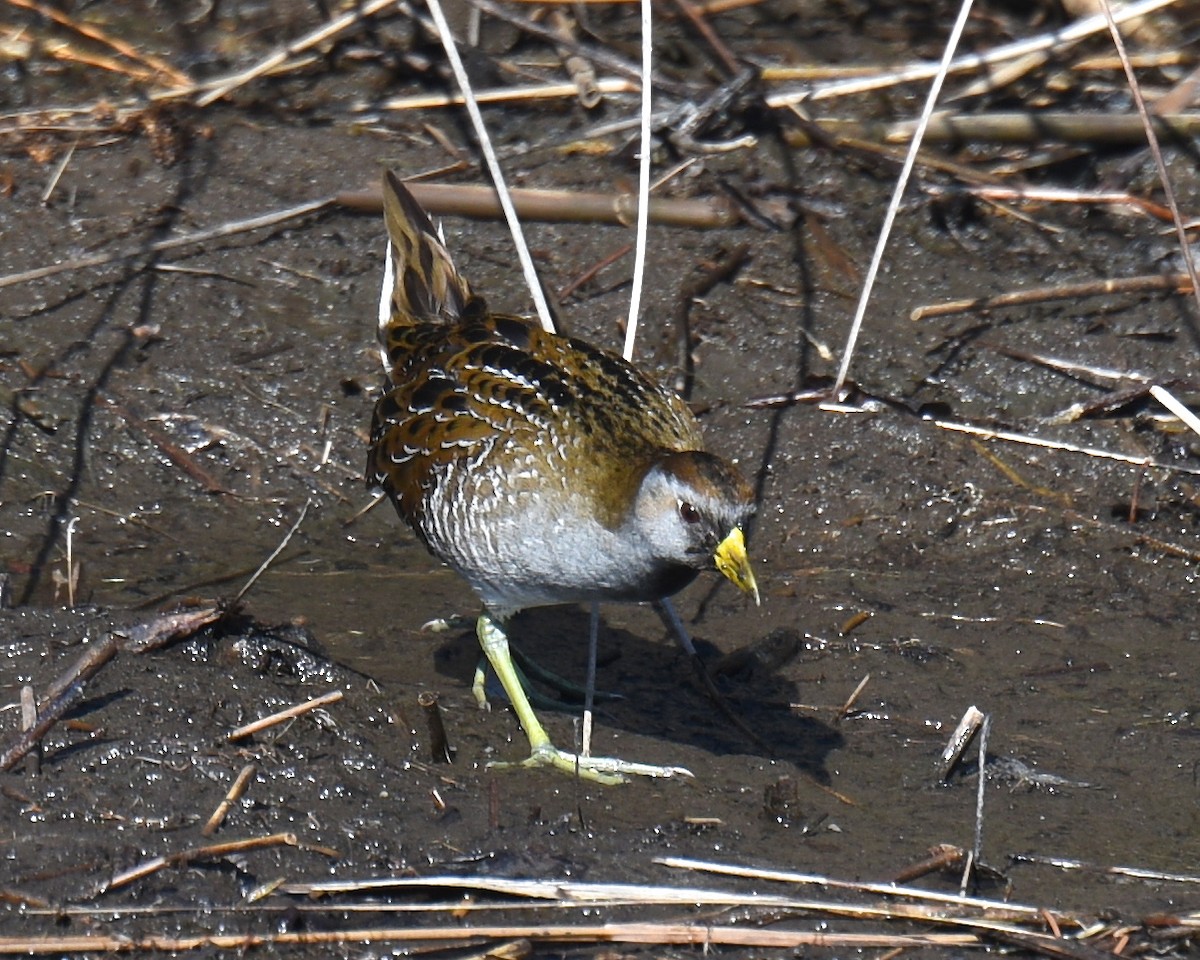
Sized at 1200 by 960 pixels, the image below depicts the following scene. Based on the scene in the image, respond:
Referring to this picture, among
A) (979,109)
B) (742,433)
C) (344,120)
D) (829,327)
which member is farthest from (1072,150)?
(344,120)

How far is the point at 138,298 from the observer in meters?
6.76

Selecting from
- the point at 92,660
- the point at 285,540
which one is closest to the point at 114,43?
the point at 285,540

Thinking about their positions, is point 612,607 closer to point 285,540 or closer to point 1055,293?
point 285,540

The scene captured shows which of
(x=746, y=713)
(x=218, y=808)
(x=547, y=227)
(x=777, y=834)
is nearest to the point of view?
(x=218, y=808)

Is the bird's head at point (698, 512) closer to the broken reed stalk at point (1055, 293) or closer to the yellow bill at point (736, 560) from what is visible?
the yellow bill at point (736, 560)

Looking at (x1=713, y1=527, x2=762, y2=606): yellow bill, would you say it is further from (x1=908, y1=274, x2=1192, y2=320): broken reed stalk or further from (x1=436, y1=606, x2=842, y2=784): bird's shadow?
(x1=908, y1=274, x2=1192, y2=320): broken reed stalk

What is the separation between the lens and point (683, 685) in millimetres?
5367

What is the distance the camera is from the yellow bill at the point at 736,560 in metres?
4.20

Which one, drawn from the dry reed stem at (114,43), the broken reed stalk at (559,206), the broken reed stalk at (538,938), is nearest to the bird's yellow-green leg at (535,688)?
the broken reed stalk at (538,938)

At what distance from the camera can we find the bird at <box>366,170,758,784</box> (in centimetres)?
428

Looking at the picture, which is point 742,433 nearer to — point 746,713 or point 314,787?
point 746,713

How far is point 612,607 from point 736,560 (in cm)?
172

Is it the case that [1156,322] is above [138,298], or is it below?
below

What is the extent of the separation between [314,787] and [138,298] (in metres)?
3.25
